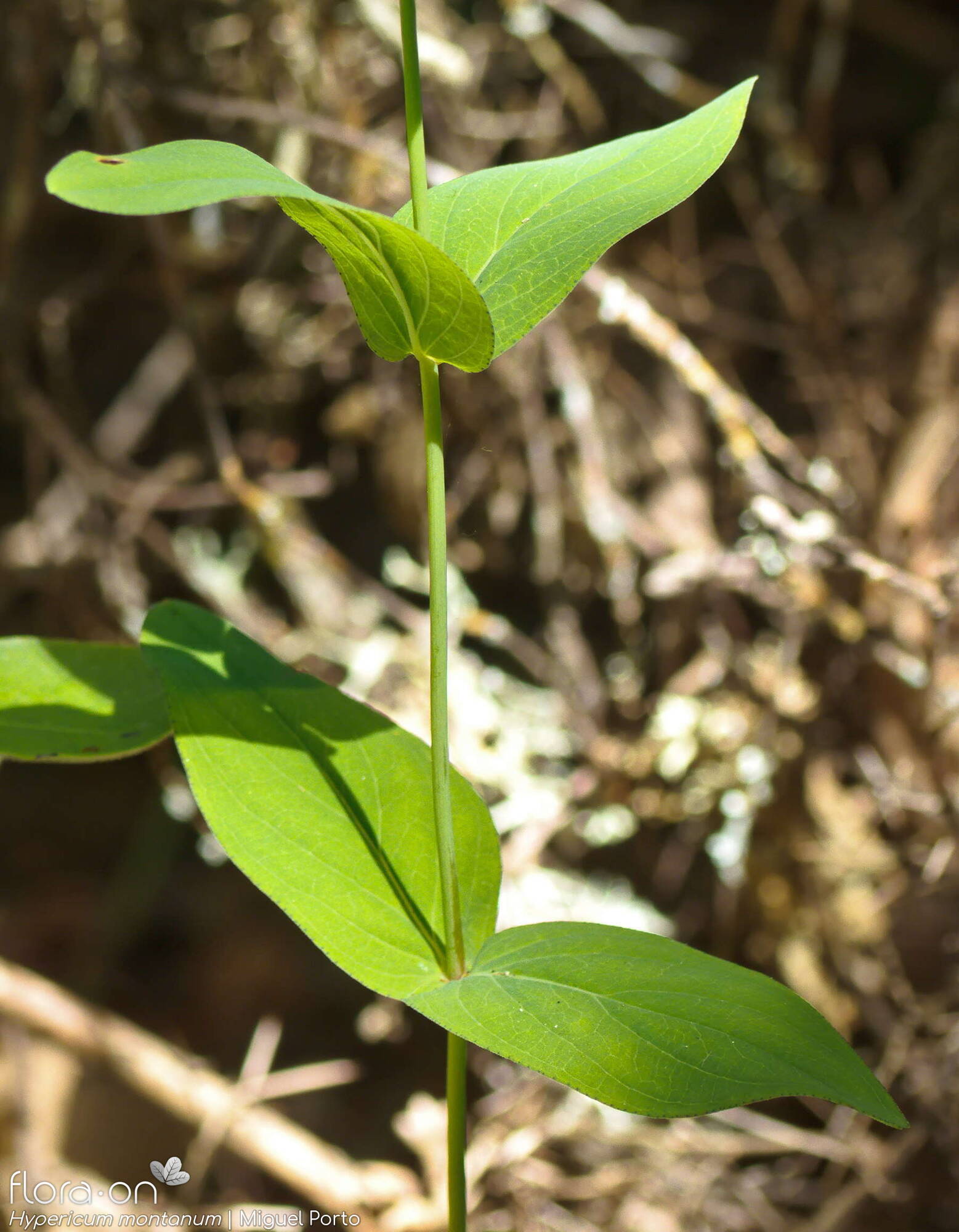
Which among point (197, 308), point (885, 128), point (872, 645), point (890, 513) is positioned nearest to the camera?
point (872, 645)

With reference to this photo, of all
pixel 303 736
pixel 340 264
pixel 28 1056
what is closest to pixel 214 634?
pixel 303 736

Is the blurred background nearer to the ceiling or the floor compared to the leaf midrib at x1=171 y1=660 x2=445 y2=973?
nearer to the ceiling

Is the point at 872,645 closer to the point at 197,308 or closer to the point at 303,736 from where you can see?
the point at 303,736

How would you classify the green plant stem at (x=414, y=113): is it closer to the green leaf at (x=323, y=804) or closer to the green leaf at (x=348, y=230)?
the green leaf at (x=348, y=230)
